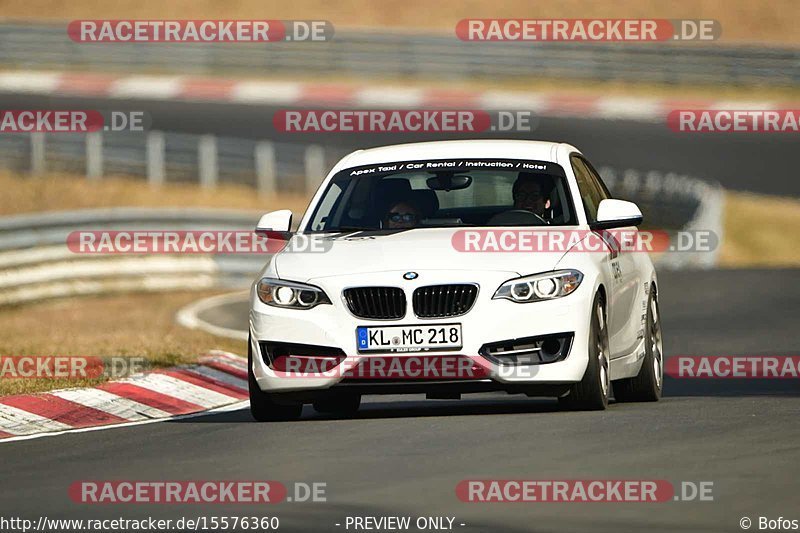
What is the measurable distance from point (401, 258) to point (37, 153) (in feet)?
68.0

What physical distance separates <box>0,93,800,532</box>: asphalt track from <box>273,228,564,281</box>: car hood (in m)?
0.81

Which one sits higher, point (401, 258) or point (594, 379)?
point (401, 258)

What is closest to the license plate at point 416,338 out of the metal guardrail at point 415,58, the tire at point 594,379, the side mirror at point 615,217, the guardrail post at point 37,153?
the tire at point 594,379

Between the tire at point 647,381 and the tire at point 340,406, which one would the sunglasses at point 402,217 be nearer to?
the tire at point 340,406

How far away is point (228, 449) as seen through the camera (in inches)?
360

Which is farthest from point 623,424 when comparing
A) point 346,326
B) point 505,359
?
point 346,326

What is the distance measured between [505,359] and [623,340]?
4.57 ft

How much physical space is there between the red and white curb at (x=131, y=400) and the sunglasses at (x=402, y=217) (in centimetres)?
181

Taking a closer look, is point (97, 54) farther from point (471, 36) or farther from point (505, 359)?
point (505, 359)

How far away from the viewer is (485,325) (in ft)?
33.0

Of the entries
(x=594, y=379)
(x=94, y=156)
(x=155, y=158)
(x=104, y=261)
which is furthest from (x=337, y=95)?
(x=594, y=379)

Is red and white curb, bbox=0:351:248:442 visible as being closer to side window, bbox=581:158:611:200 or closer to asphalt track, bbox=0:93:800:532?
asphalt track, bbox=0:93:800:532

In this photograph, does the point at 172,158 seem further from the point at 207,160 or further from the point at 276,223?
the point at 276,223

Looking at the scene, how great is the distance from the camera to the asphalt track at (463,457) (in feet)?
23.0
